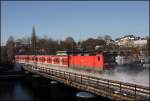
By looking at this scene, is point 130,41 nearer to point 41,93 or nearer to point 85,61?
point 85,61

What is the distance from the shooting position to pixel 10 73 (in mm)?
65438

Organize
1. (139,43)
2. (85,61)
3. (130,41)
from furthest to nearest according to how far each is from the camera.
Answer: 1. (139,43)
2. (130,41)
3. (85,61)

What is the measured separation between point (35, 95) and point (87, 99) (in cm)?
1671

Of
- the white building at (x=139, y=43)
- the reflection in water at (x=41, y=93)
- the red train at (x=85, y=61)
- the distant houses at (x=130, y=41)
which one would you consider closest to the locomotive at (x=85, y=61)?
the red train at (x=85, y=61)

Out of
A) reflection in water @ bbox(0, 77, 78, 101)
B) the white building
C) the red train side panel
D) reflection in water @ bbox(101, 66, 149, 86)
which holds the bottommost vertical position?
reflection in water @ bbox(0, 77, 78, 101)

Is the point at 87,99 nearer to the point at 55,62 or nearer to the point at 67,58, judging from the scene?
the point at 67,58

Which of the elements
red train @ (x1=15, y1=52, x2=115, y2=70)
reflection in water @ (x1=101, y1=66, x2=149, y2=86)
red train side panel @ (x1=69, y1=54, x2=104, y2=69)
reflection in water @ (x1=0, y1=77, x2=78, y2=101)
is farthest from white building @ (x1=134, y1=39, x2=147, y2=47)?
reflection in water @ (x1=0, y1=77, x2=78, y2=101)

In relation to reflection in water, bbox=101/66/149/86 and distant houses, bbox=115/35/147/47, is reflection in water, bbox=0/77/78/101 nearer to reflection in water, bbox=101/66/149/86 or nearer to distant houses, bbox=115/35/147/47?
reflection in water, bbox=101/66/149/86

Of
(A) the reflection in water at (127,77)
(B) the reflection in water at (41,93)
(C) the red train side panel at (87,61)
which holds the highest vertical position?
(C) the red train side panel at (87,61)

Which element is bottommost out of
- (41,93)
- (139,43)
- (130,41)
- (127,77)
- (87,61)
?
(41,93)

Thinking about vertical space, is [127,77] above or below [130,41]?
below

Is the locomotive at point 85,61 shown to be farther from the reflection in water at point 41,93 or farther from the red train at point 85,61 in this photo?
the reflection in water at point 41,93

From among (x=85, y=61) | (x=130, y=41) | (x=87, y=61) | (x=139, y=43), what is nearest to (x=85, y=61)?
(x=85, y=61)

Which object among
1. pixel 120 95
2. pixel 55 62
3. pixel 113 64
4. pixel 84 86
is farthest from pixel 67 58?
pixel 120 95
